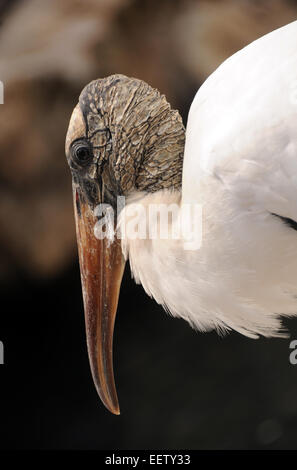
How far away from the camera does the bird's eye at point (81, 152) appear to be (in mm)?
1014

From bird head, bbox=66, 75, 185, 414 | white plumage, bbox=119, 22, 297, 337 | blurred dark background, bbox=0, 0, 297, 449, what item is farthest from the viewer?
blurred dark background, bbox=0, 0, 297, 449

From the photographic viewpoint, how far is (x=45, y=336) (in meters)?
1.74

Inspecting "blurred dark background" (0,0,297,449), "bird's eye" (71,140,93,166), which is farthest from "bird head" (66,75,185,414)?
"blurred dark background" (0,0,297,449)

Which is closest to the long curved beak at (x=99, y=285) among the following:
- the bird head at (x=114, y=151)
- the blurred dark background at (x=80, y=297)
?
the bird head at (x=114, y=151)

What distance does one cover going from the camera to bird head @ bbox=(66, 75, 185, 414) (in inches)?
39.8

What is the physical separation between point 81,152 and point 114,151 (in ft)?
0.18

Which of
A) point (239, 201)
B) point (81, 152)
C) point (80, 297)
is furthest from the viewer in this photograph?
point (80, 297)

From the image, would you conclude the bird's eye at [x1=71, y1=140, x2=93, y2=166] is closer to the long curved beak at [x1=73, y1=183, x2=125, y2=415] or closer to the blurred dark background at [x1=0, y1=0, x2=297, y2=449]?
the long curved beak at [x1=73, y1=183, x2=125, y2=415]

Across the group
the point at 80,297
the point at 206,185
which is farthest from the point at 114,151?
the point at 80,297

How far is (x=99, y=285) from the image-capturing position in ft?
3.63

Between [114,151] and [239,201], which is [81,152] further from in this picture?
[239,201]

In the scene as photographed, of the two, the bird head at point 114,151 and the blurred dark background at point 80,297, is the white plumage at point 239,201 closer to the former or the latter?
the bird head at point 114,151

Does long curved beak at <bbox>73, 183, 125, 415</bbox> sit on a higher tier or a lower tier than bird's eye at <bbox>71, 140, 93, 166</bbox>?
lower
